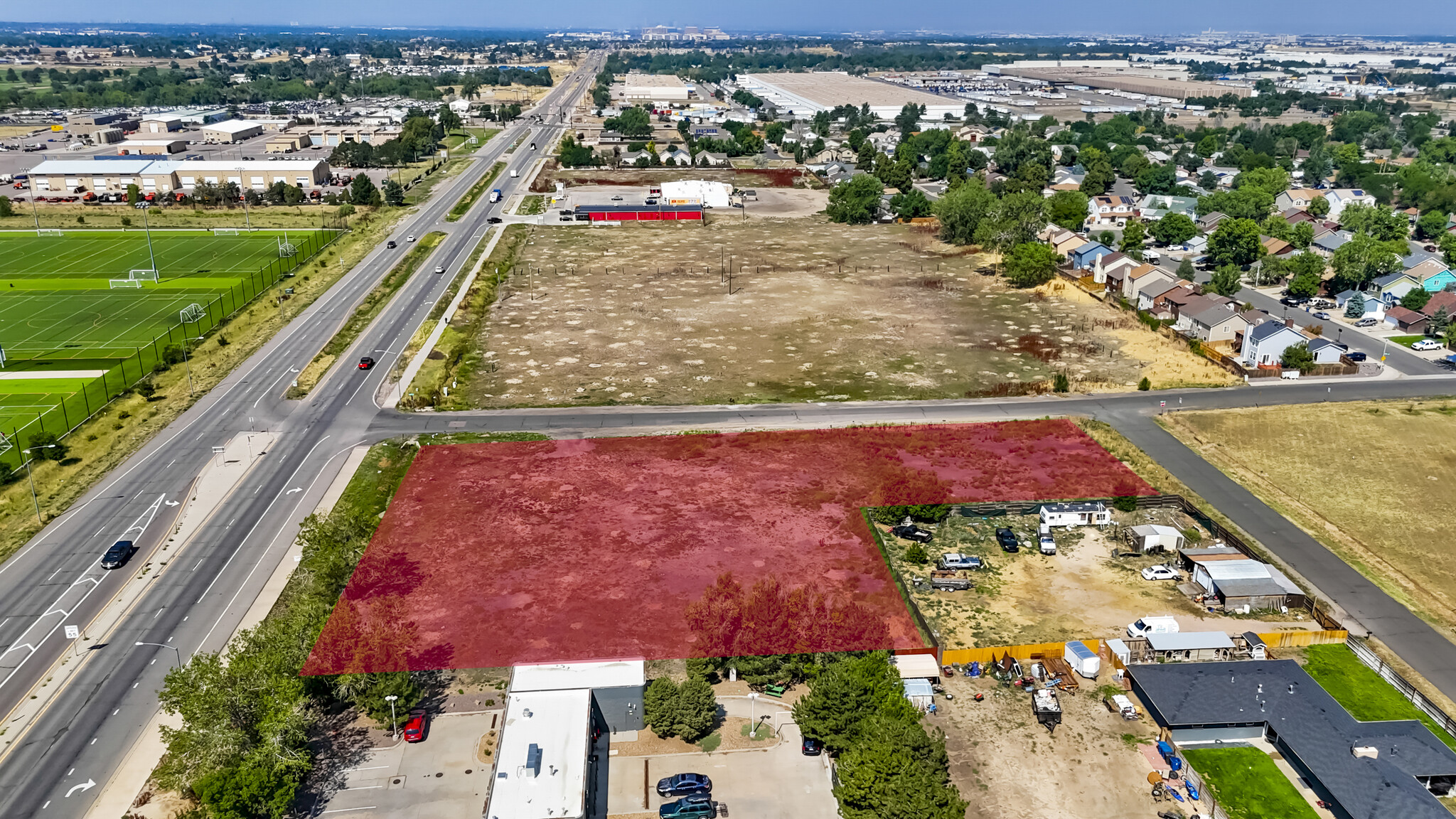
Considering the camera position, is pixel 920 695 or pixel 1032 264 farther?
pixel 1032 264

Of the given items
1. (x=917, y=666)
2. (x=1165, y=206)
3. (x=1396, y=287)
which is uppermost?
(x=1165, y=206)

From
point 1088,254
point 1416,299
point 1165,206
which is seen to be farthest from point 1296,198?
point 1416,299

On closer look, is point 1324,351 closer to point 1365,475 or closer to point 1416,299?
point 1365,475

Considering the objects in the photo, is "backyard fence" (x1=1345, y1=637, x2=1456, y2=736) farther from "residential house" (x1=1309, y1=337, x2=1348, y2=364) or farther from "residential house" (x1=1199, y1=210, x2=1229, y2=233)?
"residential house" (x1=1199, y1=210, x2=1229, y2=233)

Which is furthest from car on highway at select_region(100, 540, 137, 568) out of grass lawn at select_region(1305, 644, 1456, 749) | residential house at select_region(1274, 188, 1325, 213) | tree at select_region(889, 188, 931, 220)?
residential house at select_region(1274, 188, 1325, 213)

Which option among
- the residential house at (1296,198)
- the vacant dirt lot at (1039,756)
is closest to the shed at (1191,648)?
the vacant dirt lot at (1039,756)

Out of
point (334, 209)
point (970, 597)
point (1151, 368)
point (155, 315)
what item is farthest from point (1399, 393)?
point (334, 209)
